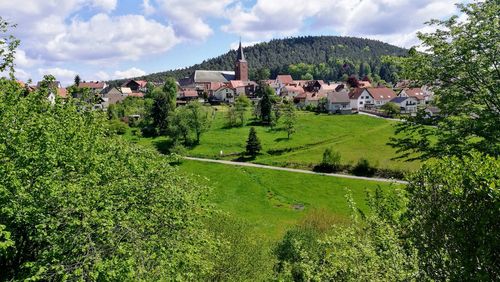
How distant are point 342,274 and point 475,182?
14.2ft

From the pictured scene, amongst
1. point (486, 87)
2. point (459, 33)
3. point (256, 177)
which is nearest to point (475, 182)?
point (486, 87)

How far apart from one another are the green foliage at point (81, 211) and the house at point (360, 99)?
108177mm

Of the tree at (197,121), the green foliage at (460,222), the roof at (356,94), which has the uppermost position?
the roof at (356,94)

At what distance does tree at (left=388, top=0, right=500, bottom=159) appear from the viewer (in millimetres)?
15891

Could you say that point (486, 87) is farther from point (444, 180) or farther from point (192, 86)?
point (192, 86)

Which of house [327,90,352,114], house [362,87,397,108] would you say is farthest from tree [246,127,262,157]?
house [362,87,397,108]

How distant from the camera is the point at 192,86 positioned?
189 metres

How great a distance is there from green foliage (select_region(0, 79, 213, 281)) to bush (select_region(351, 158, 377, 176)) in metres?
53.6

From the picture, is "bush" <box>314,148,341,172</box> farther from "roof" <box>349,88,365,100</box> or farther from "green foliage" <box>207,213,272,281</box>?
"roof" <box>349,88,365,100</box>

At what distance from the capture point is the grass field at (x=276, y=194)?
169 ft

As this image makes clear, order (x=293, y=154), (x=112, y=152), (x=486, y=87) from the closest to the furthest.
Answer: (x=486, y=87), (x=112, y=152), (x=293, y=154)

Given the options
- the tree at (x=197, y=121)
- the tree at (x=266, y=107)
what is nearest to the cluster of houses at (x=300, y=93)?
the tree at (x=197, y=121)

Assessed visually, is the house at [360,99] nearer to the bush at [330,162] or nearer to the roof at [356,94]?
the roof at [356,94]

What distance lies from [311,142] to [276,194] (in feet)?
86.2
